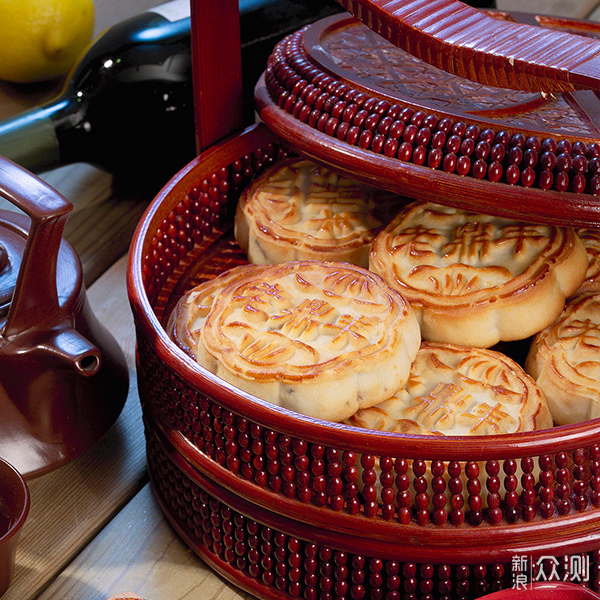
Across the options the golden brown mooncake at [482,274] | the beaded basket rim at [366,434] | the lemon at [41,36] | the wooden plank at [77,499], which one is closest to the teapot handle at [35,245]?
the beaded basket rim at [366,434]

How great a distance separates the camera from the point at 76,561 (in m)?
0.87

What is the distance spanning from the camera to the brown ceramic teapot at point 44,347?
755 mm

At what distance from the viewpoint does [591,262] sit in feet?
3.09

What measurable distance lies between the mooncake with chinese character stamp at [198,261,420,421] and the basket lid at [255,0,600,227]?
4.8 inches

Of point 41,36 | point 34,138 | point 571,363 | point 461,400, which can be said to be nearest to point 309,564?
point 461,400

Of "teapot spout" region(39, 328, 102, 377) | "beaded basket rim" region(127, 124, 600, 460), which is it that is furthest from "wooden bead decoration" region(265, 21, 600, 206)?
"teapot spout" region(39, 328, 102, 377)

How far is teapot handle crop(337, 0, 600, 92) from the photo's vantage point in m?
0.67

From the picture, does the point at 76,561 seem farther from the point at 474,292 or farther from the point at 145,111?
the point at 145,111

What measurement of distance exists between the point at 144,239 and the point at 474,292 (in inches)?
14.4

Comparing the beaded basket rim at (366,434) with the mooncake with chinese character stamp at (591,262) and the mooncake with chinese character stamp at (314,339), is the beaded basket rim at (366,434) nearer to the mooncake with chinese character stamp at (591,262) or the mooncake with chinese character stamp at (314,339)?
the mooncake with chinese character stamp at (314,339)

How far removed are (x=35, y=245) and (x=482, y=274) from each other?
45 centimetres

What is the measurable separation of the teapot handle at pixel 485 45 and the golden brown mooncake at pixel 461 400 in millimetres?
272

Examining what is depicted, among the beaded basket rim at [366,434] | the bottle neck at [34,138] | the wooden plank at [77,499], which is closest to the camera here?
the beaded basket rim at [366,434]

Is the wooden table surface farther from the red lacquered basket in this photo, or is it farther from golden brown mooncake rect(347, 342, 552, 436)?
golden brown mooncake rect(347, 342, 552, 436)
